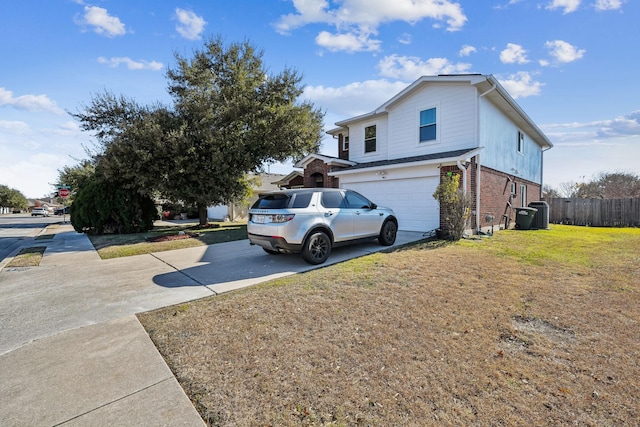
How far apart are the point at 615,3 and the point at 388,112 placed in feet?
26.2

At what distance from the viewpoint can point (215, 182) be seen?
1470 cm

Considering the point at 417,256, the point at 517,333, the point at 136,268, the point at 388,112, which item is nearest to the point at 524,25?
the point at 388,112

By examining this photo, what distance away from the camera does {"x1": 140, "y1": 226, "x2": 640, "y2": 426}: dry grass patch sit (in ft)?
7.39

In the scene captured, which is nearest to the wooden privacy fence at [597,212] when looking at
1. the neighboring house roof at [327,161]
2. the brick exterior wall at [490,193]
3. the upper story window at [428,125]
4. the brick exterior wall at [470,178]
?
the brick exterior wall at [490,193]

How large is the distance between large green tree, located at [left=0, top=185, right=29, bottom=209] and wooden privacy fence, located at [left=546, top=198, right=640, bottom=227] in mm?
100778

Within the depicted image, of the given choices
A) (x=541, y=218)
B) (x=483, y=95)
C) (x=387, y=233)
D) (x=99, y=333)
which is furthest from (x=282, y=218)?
(x=541, y=218)

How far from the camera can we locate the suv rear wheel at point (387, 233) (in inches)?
348

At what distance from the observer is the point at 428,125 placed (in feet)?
42.0

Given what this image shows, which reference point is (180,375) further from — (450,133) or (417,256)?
(450,133)

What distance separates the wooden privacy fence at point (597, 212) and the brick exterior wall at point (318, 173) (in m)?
15.8

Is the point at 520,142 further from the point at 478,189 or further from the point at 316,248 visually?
the point at 316,248

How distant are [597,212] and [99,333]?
24480 millimetres

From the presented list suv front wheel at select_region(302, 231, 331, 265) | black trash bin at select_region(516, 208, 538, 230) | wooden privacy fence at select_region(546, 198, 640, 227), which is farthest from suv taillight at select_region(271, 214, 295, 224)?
wooden privacy fence at select_region(546, 198, 640, 227)

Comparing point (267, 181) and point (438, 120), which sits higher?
point (438, 120)
